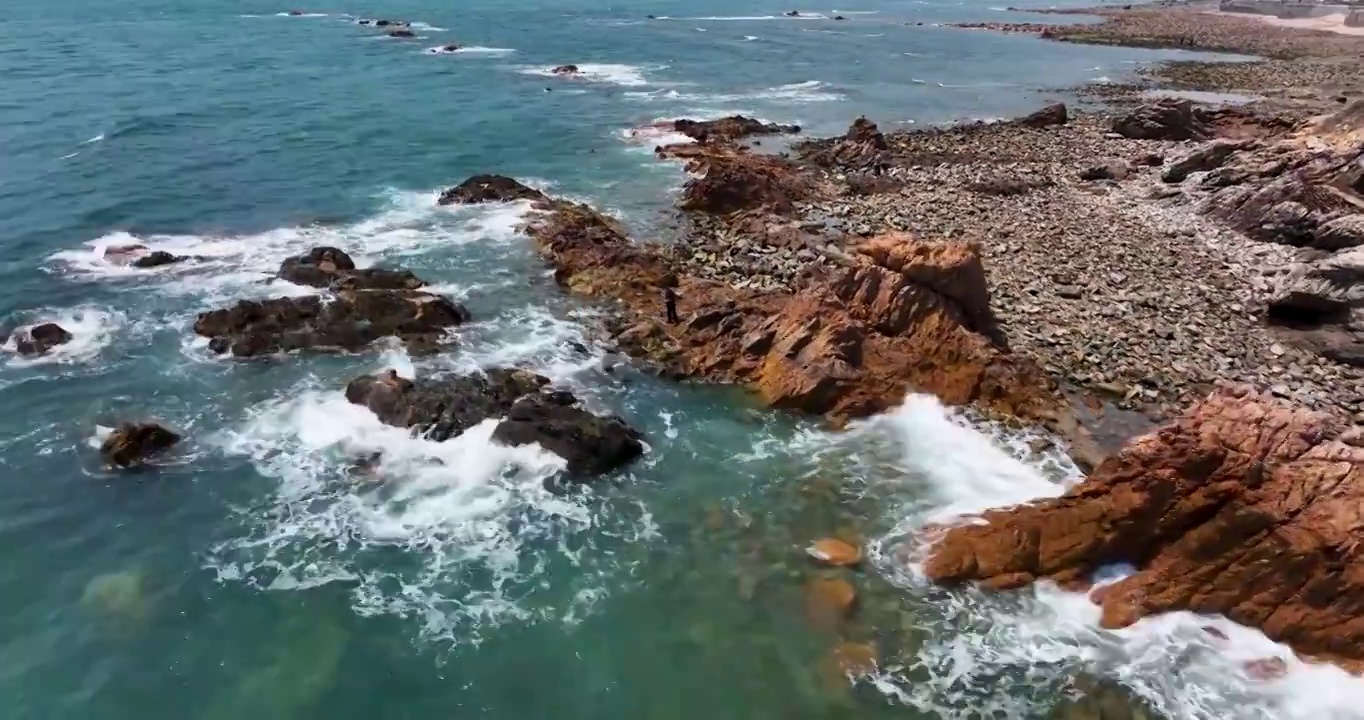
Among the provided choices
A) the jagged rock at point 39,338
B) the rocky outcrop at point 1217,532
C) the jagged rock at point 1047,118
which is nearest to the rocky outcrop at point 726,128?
the jagged rock at point 1047,118

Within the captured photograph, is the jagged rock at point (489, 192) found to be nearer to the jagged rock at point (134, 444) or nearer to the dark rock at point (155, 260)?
the dark rock at point (155, 260)

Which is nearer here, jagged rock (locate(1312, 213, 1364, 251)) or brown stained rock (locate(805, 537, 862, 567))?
brown stained rock (locate(805, 537, 862, 567))

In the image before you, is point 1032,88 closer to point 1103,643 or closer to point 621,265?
point 621,265

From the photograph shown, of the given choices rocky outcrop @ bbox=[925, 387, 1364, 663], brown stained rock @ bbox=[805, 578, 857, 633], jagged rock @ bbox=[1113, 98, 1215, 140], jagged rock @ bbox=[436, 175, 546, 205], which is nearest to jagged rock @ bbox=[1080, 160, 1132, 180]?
jagged rock @ bbox=[1113, 98, 1215, 140]

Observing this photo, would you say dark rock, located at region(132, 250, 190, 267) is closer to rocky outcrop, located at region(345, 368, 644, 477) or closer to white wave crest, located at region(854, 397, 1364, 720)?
rocky outcrop, located at region(345, 368, 644, 477)

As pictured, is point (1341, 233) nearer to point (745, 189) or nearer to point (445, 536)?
point (745, 189)

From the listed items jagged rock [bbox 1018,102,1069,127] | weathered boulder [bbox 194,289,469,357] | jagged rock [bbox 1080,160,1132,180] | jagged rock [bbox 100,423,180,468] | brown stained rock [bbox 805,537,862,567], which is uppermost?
jagged rock [bbox 1018,102,1069,127]

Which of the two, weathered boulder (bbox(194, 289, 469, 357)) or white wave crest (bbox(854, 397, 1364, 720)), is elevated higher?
weathered boulder (bbox(194, 289, 469, 357))
